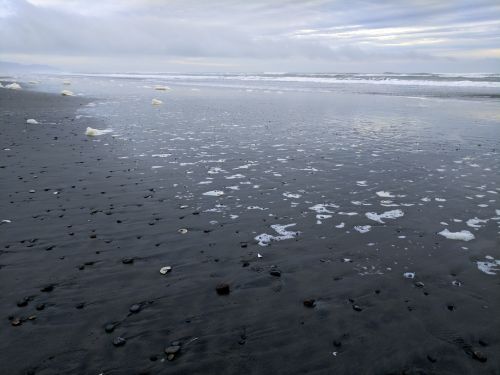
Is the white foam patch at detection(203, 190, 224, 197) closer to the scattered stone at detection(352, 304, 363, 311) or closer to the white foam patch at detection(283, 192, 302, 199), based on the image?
the white foam patch at detection(283, 192, 302, 199)

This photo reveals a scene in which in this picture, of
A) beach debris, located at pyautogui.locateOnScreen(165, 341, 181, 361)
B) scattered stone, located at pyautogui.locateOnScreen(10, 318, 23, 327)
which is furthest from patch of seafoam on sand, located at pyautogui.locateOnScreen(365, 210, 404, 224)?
scattered stone, located at pyautogui.locateOnScreen(10, 318, 23, 327)

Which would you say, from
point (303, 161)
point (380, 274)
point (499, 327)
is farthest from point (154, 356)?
point (303, 161)

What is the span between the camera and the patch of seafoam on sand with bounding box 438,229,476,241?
9.77m

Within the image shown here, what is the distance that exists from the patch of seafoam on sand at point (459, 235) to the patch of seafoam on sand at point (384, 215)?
148 centimetres

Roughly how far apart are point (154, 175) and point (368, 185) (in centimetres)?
872

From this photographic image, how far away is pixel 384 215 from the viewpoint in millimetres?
11383

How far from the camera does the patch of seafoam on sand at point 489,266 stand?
8.16 metres

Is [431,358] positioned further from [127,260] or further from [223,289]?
[127,260]

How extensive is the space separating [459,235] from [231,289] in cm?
658

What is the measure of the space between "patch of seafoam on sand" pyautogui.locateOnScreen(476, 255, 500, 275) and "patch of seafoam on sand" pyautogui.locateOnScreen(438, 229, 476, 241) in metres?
1.04

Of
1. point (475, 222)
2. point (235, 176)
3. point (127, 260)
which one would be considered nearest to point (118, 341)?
point (127, 260)

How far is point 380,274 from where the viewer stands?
26.6 feet

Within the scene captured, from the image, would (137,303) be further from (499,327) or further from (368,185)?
(368,185)

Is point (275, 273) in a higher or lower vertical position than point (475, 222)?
lower
